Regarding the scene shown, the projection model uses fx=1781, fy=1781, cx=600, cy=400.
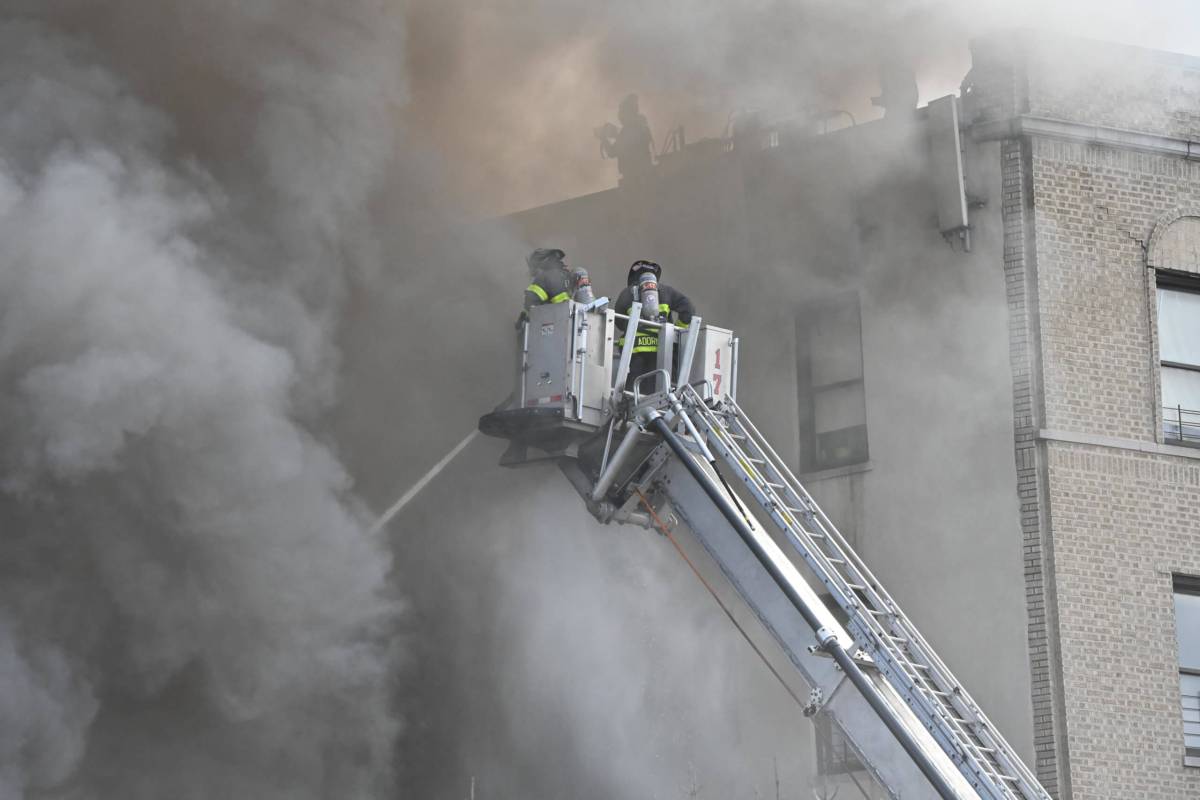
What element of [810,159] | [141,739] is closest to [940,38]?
[810,159]

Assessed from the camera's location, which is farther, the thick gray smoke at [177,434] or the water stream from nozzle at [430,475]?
the water stream from nozzle at [430,475]

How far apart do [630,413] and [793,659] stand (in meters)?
2.05

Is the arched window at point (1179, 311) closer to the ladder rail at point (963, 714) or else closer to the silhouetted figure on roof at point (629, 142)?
the silhouetted figure on roof at point (629, 142)

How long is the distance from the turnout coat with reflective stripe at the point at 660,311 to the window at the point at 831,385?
2.64 meters

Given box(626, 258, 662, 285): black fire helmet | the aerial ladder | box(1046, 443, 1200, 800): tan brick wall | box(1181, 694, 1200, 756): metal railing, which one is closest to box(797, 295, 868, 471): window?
box(1046, 443, 1200, 800): tan brick wall

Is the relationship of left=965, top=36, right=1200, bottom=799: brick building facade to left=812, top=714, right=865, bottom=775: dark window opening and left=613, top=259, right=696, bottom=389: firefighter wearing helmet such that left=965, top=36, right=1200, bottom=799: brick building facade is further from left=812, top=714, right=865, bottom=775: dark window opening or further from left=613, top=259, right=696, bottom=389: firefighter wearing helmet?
left=613, top=259, right=696, bottom=389: firefighter wearing helmet

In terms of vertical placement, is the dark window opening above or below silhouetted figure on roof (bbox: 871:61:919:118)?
below

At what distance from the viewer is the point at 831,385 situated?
1451 centimetres

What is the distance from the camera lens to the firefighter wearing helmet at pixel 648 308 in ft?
38.8

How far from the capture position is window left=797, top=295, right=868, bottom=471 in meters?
14.3

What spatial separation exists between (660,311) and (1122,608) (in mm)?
4145

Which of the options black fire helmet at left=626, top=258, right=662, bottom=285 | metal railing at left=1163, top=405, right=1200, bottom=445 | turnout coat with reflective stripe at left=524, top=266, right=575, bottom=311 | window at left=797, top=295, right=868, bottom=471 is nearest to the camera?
turnout coat with reflective stripe at left=524, top=266, right=575, bottom=311

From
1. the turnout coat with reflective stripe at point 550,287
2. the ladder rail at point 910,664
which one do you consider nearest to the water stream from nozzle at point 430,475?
the turnout coat with reflective stripe at point 550,287

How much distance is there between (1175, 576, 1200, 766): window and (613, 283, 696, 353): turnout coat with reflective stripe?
4389 millimetres
